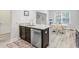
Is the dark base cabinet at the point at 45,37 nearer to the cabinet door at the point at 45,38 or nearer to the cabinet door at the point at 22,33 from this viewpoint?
the cabinet door at the point at 45,38

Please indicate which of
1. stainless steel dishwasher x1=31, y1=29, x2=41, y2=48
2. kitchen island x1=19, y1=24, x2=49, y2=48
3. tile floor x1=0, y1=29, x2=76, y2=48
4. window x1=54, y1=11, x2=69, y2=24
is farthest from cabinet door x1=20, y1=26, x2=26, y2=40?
window x1=54, y1=11, x2=69, y2=24

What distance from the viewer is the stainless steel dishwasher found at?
6.84ft

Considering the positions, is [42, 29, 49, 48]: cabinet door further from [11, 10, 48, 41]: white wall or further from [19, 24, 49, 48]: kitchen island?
[11, 10, 48, 41]: white wall

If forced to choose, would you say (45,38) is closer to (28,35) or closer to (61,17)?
(28,35)

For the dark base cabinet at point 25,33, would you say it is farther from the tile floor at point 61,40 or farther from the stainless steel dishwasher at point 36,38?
the tile floor at point 61,40

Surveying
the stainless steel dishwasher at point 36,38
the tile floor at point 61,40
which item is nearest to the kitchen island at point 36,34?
the stainless steel dishwasher at point 36,38

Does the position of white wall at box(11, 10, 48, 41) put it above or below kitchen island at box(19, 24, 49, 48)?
above

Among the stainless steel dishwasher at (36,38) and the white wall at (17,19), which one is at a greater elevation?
the white wall at (17,19)

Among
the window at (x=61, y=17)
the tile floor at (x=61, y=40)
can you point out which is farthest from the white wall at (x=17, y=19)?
the window at (x=61, y=17)

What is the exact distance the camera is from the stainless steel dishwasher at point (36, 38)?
209 centimetres

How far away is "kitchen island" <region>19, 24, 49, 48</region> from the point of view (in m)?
2.08
